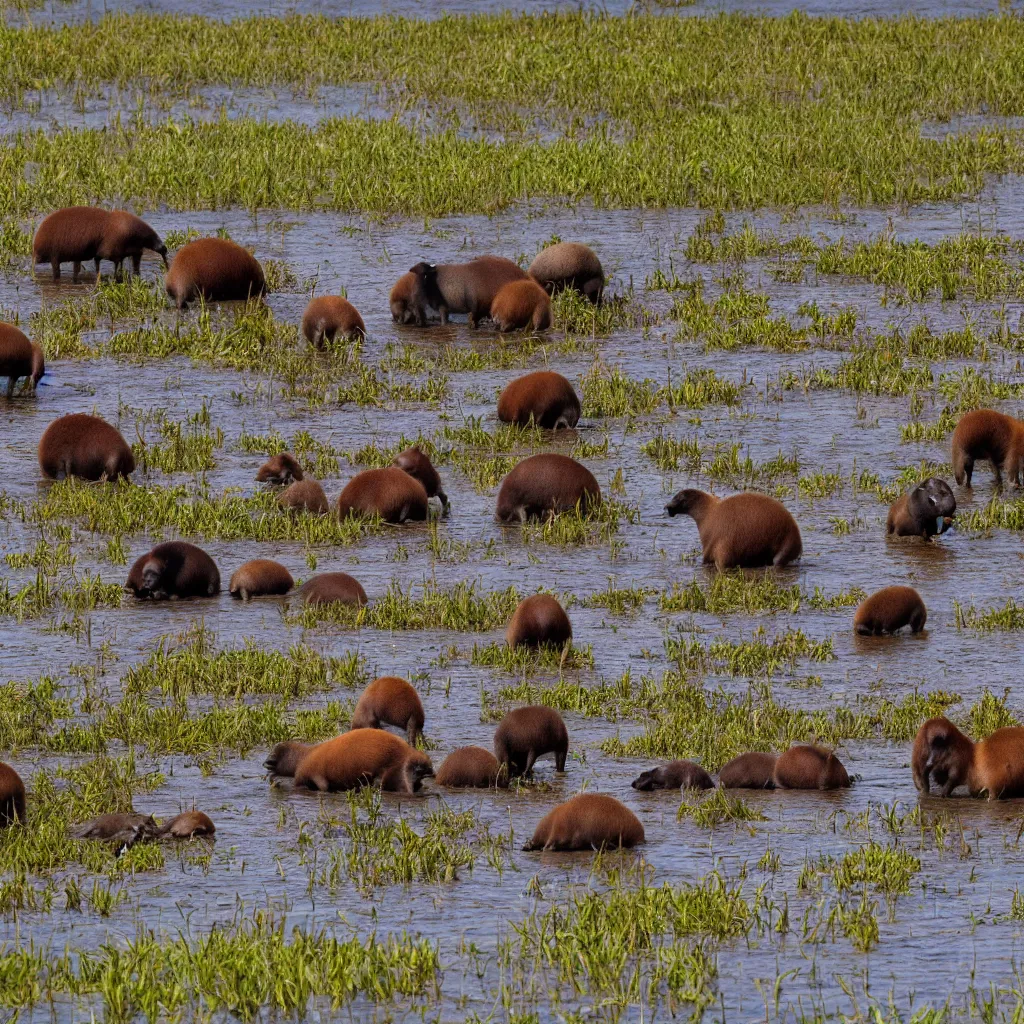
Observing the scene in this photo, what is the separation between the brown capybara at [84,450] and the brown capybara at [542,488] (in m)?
2.52

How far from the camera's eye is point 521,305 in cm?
1745

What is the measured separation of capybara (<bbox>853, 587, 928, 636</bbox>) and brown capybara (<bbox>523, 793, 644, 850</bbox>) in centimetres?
329

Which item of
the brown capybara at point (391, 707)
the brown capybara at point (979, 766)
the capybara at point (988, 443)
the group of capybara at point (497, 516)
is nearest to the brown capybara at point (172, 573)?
the group of capybara at point (497, 516)

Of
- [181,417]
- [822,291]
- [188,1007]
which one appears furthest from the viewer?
[822,291]

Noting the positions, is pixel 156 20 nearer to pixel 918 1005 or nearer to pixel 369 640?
pixel 369 640

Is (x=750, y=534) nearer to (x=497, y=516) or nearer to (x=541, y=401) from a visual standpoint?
(x=497, y=516)

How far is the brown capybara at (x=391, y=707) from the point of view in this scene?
9.33 metres

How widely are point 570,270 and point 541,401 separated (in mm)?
3279

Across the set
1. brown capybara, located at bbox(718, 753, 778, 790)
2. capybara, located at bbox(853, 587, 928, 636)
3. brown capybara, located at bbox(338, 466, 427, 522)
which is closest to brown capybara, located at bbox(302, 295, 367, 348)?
brown capybara, located at bbox(338, 466, 427, 522)

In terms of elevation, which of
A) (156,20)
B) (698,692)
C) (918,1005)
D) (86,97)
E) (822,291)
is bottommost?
(918,1005)

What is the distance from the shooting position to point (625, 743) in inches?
376

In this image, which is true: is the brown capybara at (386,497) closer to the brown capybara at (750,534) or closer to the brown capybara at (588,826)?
the brown capybara at (750,534)

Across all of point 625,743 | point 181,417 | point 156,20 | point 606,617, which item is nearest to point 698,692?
point 625,743

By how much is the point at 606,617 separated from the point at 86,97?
16481 mm
